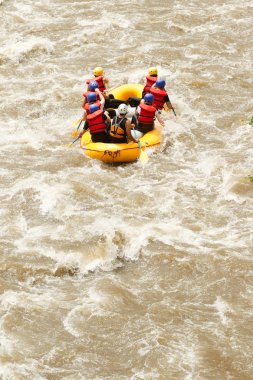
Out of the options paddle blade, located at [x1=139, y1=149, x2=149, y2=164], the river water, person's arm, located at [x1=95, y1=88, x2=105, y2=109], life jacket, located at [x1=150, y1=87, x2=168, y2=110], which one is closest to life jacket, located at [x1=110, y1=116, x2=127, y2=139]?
paddle blade, located at [x1=139, y1=149, x2=149, y2=164]

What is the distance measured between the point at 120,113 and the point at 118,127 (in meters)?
0.24

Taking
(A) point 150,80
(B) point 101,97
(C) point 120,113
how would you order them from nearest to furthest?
(C) point 120,113 → (B) point 101,97 → (A) point 150,80

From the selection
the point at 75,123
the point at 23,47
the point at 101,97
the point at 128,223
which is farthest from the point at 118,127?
the point at 23,47

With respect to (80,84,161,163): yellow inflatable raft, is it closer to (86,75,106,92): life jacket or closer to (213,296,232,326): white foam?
(86,75,106,92): life jacket

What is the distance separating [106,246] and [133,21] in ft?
32.4

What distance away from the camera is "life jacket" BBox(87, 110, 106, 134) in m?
10.5

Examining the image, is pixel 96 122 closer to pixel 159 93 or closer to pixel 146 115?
pixel 146 115

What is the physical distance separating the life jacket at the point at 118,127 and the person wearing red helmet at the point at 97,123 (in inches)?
7.2

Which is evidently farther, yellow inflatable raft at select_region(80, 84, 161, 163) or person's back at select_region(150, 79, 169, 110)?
person's back at select_region(150, 79, 169, 110)

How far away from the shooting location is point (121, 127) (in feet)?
34.4

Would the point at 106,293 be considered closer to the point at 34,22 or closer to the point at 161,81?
the point at 161,81

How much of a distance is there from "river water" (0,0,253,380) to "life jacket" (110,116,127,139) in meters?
0.57

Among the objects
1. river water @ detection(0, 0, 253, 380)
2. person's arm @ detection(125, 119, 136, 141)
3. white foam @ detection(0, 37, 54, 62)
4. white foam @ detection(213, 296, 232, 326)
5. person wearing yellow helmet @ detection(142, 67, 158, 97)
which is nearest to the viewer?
river water @ detection(0, 0, 253, 380)

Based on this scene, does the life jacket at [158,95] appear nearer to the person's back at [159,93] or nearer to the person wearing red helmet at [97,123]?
the person's back at [159,93]
